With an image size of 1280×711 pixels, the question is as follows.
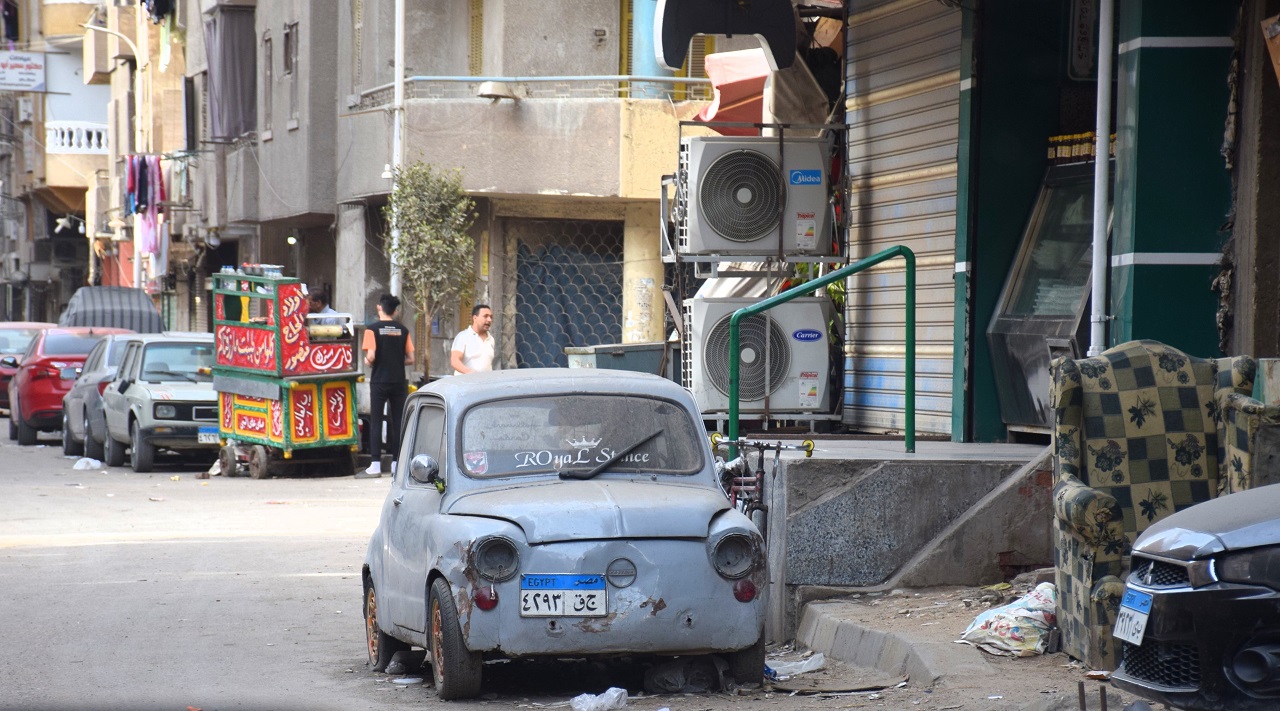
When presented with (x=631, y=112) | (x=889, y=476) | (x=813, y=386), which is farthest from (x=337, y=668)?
(x=631, y=112)

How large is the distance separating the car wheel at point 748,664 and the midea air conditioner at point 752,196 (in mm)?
5630

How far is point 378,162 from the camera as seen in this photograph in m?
25.9

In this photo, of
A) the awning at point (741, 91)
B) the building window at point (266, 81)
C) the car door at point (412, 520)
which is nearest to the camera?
the car door at point (412, 520)

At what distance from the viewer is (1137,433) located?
24.0 ft

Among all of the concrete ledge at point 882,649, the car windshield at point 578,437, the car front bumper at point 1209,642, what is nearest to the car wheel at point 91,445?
the concrete ledge at point 882,649

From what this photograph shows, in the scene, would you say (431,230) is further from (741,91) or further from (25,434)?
(741,91)

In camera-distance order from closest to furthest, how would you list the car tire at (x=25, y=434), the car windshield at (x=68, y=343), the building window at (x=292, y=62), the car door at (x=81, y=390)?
the car door at (x=81, y=390)
the car tire at (x=25, y=434)
the car windshield at (x=68, y=343)
the building window at (x=292, y=62)

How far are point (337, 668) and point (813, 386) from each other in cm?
521

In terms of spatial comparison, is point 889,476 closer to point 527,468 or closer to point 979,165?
point 527,468

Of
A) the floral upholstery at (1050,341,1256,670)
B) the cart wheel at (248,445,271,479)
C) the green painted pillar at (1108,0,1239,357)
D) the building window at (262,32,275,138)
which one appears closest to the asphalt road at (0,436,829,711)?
the cart wheel at (248,445,271,479)

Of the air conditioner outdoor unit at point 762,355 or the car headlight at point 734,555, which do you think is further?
the air conditioner outdoor unit at point 762,355

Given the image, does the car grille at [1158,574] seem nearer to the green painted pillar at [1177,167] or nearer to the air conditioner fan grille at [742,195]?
the green painted pillar at [1177,167]

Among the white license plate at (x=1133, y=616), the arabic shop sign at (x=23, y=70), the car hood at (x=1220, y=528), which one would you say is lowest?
the white license plate at (x=1133, y=616)

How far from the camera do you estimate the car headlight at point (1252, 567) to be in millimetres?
4867
